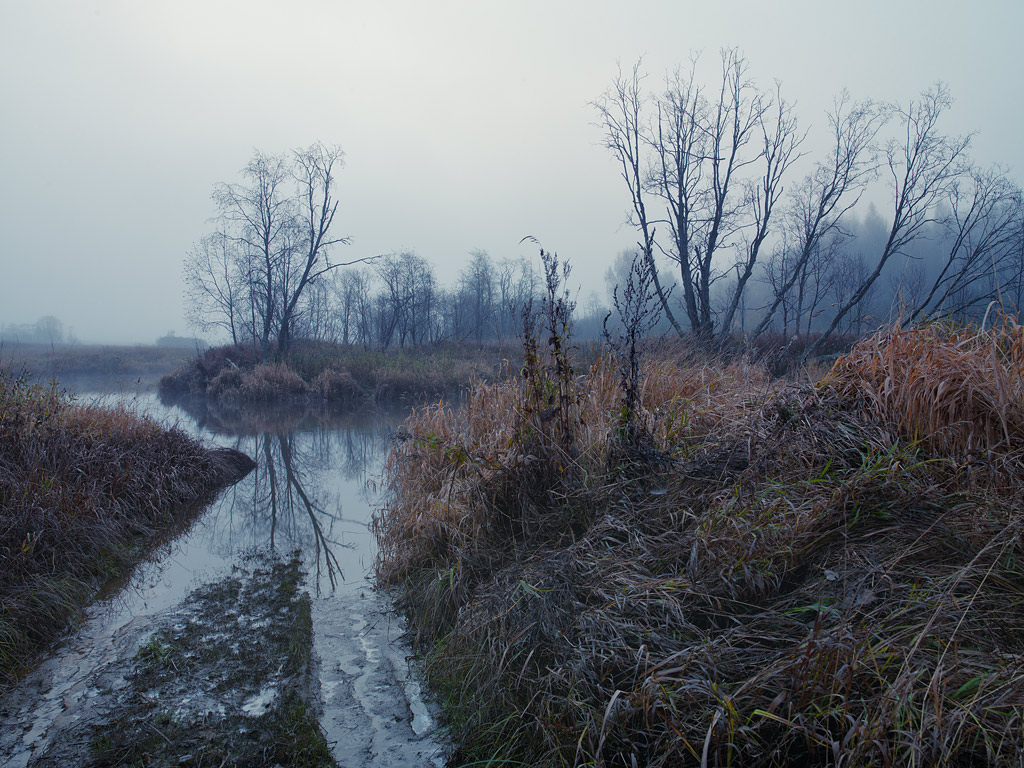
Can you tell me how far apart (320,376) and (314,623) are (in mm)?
18278

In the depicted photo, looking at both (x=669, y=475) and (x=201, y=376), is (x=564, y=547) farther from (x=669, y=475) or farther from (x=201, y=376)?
(x=201, y=376)

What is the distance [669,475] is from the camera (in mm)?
3557

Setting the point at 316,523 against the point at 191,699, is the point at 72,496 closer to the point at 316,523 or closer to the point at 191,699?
the point at 316,523

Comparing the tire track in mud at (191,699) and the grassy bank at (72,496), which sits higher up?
the grassy bank at (72,496)

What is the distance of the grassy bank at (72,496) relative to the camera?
3.77m

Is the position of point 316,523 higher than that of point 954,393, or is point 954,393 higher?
point 954,393

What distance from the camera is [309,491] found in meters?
8.04

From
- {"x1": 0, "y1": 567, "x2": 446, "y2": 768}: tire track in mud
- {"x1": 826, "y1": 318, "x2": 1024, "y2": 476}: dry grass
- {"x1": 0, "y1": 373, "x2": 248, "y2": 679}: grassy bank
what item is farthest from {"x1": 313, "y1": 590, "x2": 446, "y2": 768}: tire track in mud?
{"x1": 826, "y1": 318, "x2": 1024, "y2": 476}: dry grass

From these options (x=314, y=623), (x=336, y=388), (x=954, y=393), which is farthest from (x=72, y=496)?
(x=336, y=388)

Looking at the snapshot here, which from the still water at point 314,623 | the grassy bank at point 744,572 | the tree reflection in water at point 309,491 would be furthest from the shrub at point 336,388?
the grassy bank at point 744,572

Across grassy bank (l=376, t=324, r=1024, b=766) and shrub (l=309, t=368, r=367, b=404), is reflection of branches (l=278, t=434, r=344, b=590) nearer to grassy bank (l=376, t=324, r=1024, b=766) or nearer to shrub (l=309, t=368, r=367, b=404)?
grassy bank (l=376, t=324, r=1024, b=766)

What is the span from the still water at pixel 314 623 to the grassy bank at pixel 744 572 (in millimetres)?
246

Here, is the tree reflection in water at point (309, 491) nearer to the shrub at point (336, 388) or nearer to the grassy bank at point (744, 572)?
the grassy bank at point (744, 572)

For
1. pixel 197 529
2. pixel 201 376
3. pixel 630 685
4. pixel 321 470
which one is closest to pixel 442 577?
pixel 630 685
